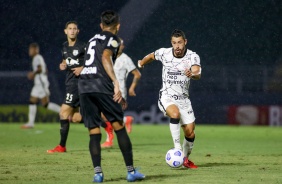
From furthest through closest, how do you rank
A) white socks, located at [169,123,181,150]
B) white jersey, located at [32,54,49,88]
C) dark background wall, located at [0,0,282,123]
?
dark background wall, located at [0,0,282,123]
white jersey, located at [32,54,49,88]
white socks, located at [169,123,181,150]

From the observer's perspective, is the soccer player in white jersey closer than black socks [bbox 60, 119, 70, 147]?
Yes

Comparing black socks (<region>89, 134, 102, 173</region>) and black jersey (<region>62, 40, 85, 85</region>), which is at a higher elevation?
black jersey (<region>62, 40, 85, 85</region>)

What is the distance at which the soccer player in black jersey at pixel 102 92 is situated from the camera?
318 inches

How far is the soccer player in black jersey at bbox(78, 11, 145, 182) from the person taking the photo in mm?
8070

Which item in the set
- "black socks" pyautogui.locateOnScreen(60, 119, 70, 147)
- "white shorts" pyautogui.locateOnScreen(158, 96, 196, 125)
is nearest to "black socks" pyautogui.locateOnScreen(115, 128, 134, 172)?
"white shorts" pyautogui.locateOnScreen(158, 96, 196, 125)

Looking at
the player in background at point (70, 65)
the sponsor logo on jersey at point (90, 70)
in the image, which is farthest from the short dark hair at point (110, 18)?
the player in background at point (70, 65)

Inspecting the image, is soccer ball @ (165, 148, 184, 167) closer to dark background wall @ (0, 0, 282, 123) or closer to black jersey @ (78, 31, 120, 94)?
black jersey @ (78, 31, 120, 94)

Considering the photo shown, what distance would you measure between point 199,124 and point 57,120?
16.7 feet

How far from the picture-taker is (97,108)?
8234 millimetres

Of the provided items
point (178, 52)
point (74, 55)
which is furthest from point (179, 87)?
point (74, 55)

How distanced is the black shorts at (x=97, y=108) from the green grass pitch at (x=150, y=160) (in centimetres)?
75

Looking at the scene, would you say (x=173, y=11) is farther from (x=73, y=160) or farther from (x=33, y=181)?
(x=33, y=181)

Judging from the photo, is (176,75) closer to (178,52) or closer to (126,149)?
(178,52)

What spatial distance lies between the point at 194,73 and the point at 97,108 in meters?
2.18
